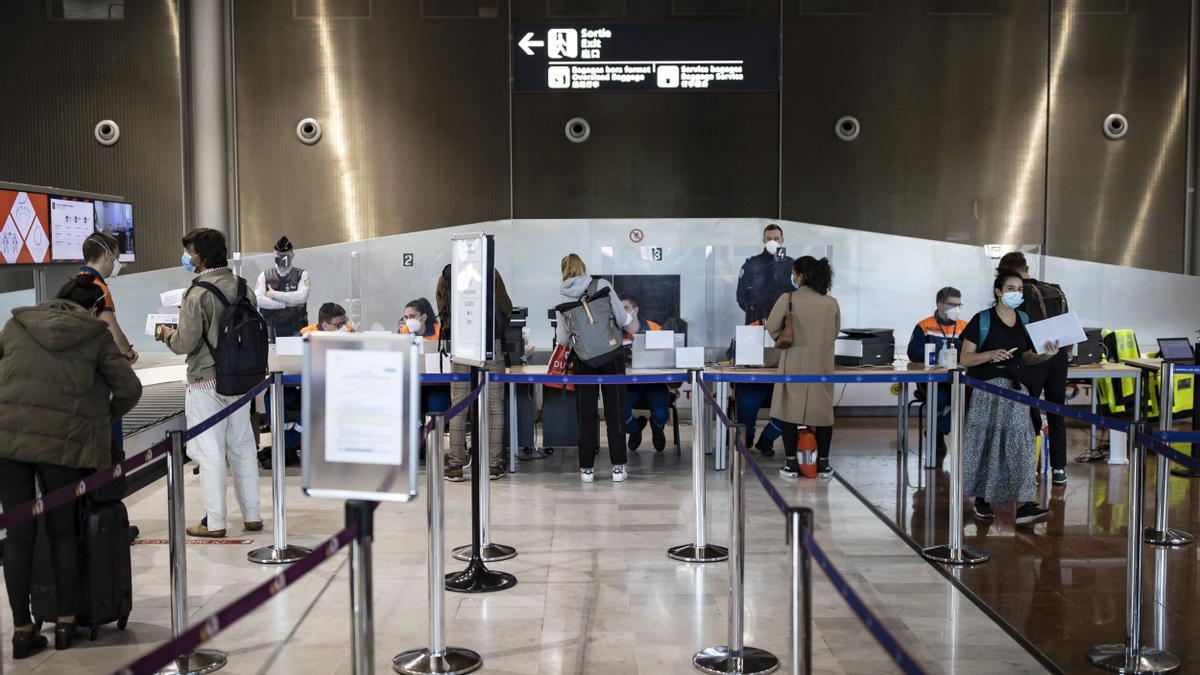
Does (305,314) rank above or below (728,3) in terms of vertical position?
below

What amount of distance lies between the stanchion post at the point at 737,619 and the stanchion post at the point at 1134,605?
1.28 m

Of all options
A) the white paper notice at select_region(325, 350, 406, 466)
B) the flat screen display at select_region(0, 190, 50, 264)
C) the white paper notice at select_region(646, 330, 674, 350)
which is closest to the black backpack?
the flat screen display at select_region(0, 190, 50, 264)

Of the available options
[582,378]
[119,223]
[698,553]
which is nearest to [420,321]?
[119,223]

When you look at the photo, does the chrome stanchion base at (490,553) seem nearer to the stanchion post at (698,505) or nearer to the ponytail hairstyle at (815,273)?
the stanchion post at (698,505)

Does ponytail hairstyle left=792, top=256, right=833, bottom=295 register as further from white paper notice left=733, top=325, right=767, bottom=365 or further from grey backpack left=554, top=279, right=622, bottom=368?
grey backpack left=554, top=279, right=622, bottom=368

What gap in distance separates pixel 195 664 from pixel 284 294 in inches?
224

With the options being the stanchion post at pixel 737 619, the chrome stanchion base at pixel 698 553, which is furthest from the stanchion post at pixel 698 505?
the stanchion post at pixel 737 619

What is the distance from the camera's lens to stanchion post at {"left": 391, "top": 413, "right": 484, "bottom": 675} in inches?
173

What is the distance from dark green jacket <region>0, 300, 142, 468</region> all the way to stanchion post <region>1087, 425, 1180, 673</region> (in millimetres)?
3921

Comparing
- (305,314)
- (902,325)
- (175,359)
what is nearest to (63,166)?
(175,359)

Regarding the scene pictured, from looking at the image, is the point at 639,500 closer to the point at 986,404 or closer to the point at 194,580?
the point at 986,404

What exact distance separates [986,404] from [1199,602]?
149 centimetres

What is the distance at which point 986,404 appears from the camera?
646 centimetres

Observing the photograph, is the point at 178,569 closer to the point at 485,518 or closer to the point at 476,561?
the point at 476,561
